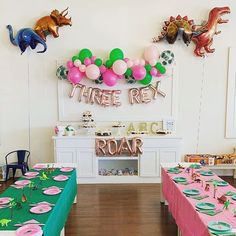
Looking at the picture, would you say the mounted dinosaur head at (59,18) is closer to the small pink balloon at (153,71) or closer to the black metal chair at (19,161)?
the small pink balloon at (153,71)

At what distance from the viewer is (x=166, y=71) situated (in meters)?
5.06

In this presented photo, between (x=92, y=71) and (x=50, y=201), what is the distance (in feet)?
8.69

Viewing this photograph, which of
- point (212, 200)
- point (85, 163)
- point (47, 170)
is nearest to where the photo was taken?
point (212, 200)

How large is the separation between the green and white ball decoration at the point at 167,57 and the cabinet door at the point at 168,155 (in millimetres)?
A: 1474

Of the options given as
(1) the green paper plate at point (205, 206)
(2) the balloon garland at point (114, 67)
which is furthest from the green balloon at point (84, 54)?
(1) the green paper plate at point (205, 206)

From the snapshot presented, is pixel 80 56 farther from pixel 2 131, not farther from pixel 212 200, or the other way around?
pixel 212 200

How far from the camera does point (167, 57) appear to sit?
4965 millimetres

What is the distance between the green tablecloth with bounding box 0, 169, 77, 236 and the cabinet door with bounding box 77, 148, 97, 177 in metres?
1.35

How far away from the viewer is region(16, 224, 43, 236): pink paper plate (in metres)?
1.93

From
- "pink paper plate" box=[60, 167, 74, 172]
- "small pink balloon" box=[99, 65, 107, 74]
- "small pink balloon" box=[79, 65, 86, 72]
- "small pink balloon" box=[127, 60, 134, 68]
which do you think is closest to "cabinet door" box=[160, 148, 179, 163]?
"small pink balloon" box=[127, 60, 134, 68]

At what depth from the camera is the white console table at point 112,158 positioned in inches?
188

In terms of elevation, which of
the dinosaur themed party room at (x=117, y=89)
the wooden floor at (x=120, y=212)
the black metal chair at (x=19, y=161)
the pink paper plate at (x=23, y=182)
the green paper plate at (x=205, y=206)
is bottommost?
the wooden floor at (x=120, y=212)

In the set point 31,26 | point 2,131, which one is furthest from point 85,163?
point 31,26

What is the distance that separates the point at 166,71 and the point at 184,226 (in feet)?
10.2
